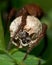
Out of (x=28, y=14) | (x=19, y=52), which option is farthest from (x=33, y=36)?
(x=28, y=14)

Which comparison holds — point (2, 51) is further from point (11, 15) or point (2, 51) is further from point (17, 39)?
point (11, 15)

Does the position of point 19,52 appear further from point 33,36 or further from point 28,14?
point 28,14

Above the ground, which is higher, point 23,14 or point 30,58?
point 23,14

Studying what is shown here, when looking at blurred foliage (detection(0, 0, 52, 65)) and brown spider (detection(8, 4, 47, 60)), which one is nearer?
blurred foliage (detection(0, 0, 52, 65))

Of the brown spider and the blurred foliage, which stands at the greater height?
the brown spider

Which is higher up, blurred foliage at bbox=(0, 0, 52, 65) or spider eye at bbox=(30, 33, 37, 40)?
spider eye at bbox=(30, 33, 37, 40)

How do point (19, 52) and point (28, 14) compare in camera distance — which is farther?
point (28, 14)

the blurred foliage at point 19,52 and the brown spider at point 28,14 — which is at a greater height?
the brown spider at point 28,14

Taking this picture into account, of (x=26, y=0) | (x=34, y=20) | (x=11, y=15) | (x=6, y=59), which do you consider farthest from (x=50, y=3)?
(x=6, y=59)

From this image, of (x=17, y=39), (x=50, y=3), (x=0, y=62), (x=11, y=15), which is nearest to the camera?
(x=0, y=62)

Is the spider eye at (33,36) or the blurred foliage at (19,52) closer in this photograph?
the blurred foliage at (19,52)

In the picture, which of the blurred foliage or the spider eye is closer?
the blurred foliage
